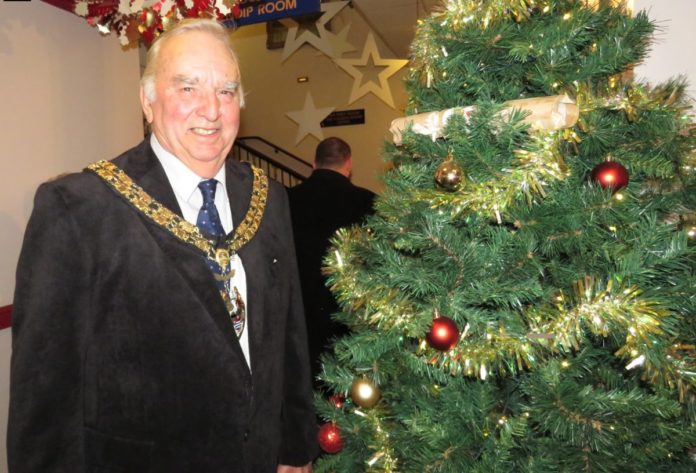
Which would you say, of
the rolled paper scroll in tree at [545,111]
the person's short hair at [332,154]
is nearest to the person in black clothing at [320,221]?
the person's short hair at [332,154]

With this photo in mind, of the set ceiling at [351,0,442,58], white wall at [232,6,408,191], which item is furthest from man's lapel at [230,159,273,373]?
white wall at [232,6,408,191]

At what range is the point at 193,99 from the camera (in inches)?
57.7

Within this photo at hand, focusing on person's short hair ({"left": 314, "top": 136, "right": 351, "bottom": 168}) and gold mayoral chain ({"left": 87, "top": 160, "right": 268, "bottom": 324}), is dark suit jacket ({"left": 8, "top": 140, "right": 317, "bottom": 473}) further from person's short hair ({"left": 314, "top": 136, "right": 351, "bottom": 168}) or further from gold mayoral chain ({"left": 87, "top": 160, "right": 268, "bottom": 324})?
person's short hair ({"left": 314, "top": 136, "right": 351, "bottom": 168})

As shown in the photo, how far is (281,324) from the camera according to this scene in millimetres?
1678

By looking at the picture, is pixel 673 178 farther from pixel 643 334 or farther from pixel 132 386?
pixel 132 386

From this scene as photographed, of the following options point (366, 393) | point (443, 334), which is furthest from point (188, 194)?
point (443, 334)

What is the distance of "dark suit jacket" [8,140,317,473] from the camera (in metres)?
1.27

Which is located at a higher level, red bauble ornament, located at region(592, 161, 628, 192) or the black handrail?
the black handrail

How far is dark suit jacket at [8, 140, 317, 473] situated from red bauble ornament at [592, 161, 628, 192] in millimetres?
1004

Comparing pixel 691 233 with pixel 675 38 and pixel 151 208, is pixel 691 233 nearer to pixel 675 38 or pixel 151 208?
pixel 675 38

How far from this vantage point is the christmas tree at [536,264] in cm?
106

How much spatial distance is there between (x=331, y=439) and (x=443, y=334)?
1.99 ft

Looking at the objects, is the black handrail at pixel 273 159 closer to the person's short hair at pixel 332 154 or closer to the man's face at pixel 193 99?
the person's short hair at pixel 332 154

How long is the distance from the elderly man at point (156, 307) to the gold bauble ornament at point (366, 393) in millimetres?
335
